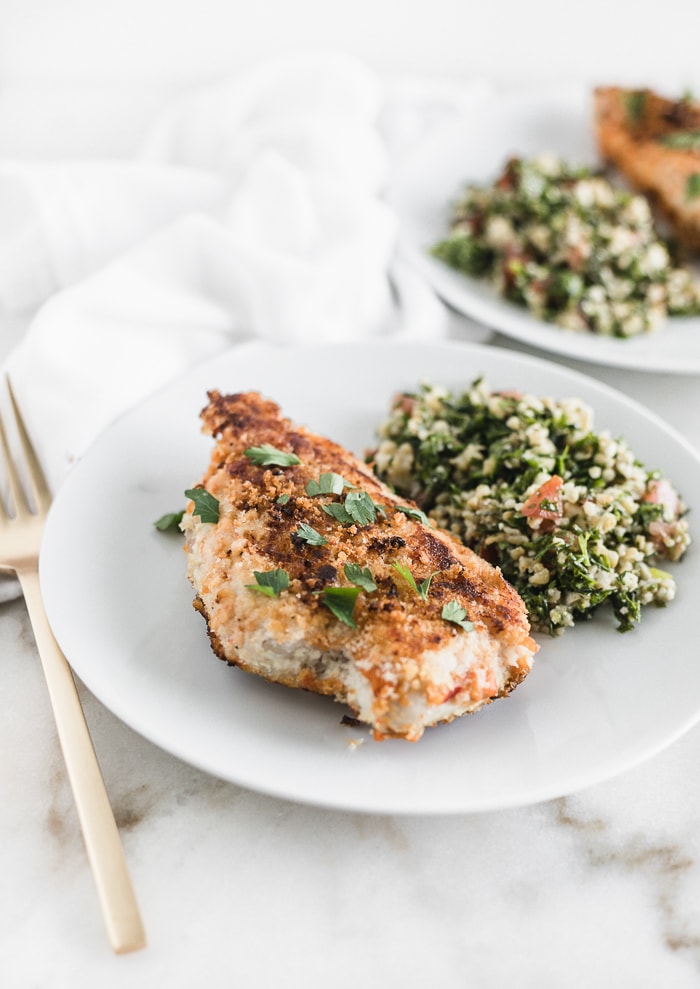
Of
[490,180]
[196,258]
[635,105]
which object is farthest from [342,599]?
[635,105]

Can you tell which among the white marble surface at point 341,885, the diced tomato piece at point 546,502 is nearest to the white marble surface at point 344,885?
the white marble surface at point 341,885

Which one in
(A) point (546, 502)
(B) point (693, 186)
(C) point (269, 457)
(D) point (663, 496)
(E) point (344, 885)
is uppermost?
(C) point (269, 457)

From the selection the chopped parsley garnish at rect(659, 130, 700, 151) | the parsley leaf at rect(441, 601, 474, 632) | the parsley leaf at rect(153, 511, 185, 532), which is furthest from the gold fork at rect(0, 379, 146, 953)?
the chopped parsley garnish at rect(659, 130, 700, 151)

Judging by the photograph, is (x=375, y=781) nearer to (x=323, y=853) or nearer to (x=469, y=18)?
(x=323, y=853)

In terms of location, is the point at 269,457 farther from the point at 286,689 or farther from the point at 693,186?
the point at 693,186

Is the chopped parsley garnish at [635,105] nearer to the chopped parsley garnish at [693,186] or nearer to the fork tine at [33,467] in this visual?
the chopped parsley garnish at [693,186]

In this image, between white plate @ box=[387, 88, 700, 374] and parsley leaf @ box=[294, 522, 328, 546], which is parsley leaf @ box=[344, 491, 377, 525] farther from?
white plate @ box=[387, 88, 700, 374]

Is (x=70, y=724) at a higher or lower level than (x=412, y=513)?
lower

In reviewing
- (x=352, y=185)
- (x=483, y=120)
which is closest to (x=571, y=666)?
(x=352, y=185)
